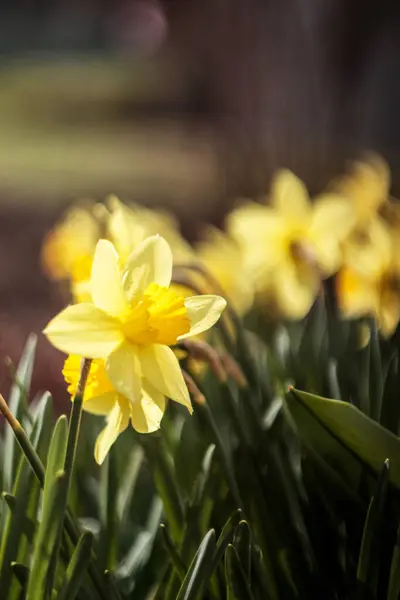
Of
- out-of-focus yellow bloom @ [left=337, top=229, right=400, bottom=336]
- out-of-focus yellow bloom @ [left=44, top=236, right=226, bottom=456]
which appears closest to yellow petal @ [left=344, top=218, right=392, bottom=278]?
out-of-focus yellow bloom @ [left=337, top=229, right=400, bottom=336]

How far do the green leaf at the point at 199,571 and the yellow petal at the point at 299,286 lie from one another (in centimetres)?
37

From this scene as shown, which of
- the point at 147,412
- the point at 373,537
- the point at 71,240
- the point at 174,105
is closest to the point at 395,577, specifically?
the point at 373,537

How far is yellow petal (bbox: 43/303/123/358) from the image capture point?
25 cm

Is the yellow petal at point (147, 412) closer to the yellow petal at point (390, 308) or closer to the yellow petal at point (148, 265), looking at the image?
the yellow petal at point (148, 265)

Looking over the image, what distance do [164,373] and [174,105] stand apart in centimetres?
189

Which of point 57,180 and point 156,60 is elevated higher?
point 156,60

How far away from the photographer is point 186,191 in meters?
2.00

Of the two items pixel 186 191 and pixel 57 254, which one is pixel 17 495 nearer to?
pixel 57 254

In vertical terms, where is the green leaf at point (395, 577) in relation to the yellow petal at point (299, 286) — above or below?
above

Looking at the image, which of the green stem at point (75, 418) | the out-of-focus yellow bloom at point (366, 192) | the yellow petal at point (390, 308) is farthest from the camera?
the out-of-focus yellow bloom at point (366, 192)

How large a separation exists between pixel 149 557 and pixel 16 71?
5.91 feet

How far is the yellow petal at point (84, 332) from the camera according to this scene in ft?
0.81

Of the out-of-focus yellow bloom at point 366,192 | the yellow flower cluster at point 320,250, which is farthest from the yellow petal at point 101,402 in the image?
the out-of-focus yellow bloom at point 366,192

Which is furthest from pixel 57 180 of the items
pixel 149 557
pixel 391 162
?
pixel 149 557
